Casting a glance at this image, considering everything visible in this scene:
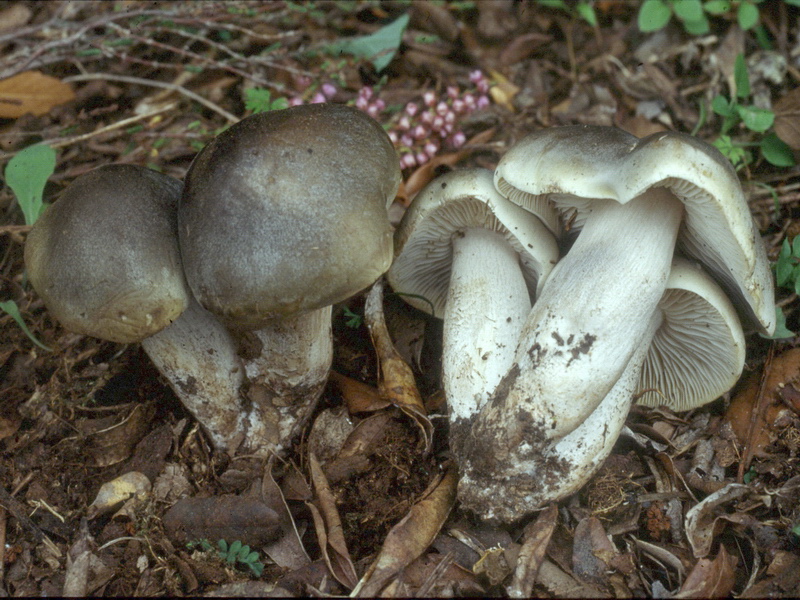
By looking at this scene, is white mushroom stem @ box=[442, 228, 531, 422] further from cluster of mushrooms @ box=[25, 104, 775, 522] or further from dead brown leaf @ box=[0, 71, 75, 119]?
dead brown leaf @ box=[0, 71, 75, 119]

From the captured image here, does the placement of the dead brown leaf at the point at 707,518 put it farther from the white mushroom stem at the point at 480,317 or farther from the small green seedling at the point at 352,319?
the small green seedling at the point at 352,319

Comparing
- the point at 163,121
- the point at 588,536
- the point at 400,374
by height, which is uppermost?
the point at 163,121

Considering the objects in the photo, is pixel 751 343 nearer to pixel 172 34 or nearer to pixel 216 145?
pixel 216 145

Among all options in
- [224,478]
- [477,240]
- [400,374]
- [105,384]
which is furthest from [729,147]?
[105,384]

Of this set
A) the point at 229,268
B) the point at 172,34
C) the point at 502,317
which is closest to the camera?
the point at 229,268

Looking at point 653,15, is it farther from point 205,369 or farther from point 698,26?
point 205,369

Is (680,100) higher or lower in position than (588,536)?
higher
